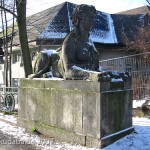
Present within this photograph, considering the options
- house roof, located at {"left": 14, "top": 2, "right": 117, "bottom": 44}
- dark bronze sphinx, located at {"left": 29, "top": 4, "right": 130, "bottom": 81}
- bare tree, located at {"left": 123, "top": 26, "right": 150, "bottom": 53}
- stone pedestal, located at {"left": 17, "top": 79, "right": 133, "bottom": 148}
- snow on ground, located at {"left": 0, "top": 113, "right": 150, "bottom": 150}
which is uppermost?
house roof, located at {"left": 14, "top": 2, "right": 117, "bottom": 44}

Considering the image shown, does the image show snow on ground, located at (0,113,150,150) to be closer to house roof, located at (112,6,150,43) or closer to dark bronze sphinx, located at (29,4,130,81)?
dark bronze sphinx, located at (29,4,130,81)

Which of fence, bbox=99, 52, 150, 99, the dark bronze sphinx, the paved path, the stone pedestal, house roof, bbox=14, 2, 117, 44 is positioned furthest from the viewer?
house roof, bbox=14, 2, 117, 44

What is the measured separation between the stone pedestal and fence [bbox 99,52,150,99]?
3579 mm

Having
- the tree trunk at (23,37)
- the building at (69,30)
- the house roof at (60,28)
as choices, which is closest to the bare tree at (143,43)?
the building at (69,30)

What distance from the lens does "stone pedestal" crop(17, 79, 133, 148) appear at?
18.1 feet

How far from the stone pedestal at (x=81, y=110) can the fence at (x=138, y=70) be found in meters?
3.58

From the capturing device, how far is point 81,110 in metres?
5.75

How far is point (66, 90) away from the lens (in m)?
6.12

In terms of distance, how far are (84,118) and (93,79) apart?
2.52 feet

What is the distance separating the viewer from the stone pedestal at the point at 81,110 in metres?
5.52

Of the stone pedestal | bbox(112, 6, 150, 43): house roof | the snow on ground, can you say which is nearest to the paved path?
the snow on ground

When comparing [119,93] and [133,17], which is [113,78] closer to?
[119,93]

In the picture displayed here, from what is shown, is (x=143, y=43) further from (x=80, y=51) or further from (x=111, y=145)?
(x=111, y=145)

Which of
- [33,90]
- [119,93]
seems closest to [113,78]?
[119,93]
